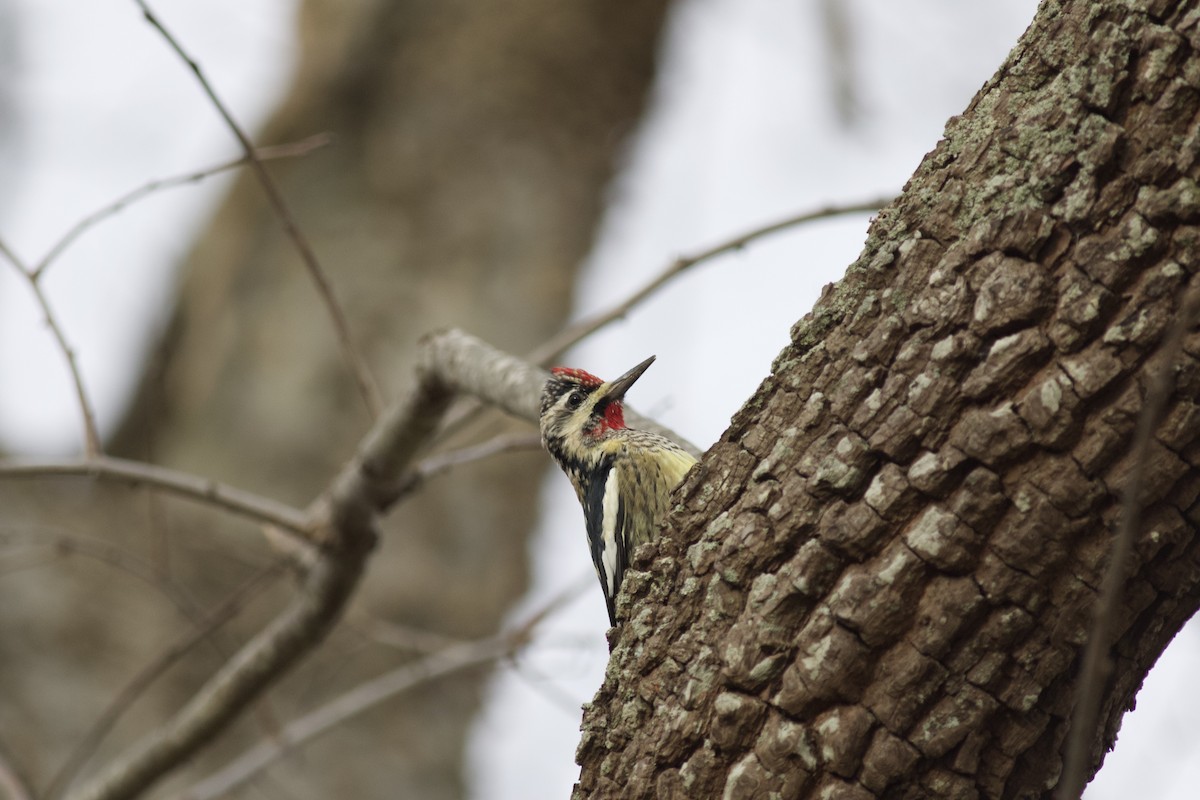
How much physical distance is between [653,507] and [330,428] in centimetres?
266

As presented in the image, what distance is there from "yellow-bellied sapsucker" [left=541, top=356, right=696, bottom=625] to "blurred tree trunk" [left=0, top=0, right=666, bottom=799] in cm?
192

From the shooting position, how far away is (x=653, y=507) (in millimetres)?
3219

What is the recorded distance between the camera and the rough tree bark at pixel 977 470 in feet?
4.64

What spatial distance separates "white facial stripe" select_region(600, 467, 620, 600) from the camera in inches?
126

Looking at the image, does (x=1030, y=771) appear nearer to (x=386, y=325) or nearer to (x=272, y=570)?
(x=272, y=570)

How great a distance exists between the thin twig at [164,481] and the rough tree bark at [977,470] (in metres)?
1.59

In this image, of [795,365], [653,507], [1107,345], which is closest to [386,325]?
[653,507]

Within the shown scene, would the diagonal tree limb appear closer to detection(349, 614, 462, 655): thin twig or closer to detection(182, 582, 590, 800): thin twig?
detection(182, 582, 590, 800): thin twig

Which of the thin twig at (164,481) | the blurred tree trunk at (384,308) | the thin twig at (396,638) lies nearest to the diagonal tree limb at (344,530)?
the thin twig at (164,481)

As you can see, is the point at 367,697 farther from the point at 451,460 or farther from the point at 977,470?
the point at 977,470

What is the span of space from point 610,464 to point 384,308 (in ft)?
8.25

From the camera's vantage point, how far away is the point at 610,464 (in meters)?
3.41

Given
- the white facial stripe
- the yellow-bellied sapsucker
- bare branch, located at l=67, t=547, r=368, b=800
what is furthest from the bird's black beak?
bare branch, located at l=67, t=547, r=368, b=800

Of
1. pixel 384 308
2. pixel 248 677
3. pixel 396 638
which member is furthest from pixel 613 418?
pixel 384 308
